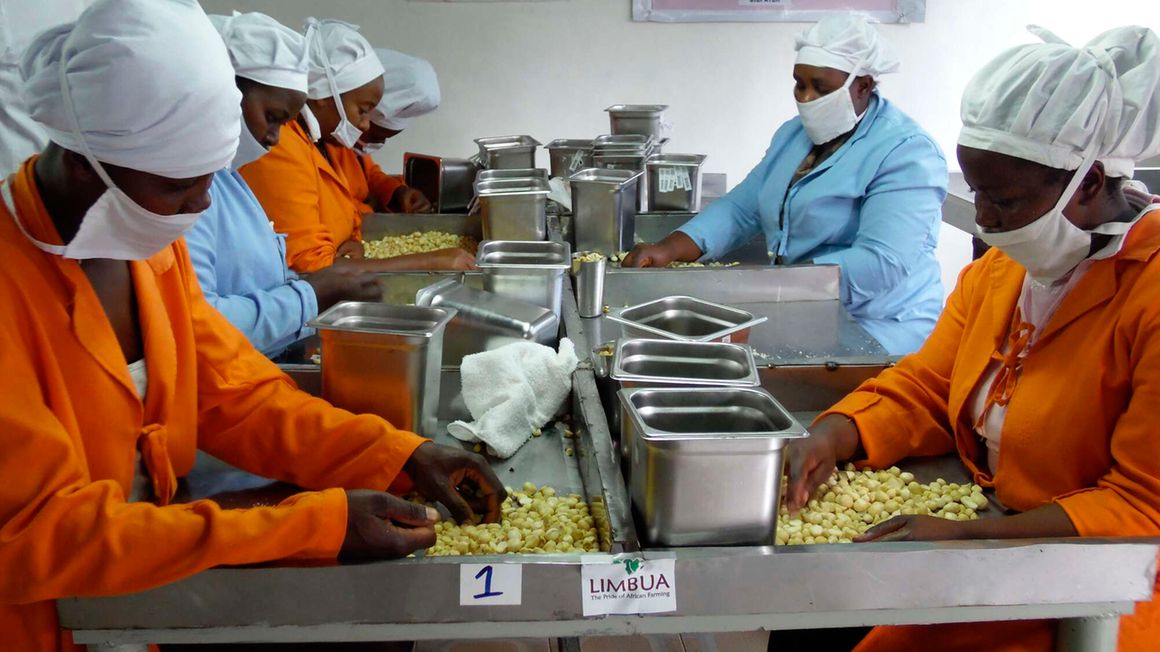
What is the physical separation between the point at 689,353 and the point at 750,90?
4.13 m

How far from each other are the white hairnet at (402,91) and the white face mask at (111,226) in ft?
8.68

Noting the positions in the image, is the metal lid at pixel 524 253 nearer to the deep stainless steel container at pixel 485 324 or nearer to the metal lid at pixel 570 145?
the deep stainless steel container at pixel 485 324

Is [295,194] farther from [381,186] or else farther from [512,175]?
[381,186]

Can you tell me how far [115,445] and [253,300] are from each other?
938mm

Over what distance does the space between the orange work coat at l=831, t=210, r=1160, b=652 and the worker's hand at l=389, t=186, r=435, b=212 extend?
8.99ft

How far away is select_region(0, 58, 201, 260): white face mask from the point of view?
1.24 meters

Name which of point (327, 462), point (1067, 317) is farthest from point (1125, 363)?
point (327, 462)

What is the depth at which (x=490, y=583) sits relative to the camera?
1.20 m

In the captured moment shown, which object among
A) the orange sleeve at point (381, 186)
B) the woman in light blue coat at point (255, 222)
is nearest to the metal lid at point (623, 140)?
the orange sleeve at point (381, 186)

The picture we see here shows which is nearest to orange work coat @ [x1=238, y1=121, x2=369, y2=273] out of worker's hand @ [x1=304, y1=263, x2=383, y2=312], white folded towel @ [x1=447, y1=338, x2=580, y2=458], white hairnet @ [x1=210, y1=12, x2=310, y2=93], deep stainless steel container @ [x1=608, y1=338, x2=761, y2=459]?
worker's hand @ [x1=304, y1=263, x2=383, y2=312]

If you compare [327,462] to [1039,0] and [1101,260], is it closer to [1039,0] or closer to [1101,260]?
[1101,260]

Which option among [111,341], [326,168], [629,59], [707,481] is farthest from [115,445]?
[629,59]

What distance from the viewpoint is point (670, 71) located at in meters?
5.38

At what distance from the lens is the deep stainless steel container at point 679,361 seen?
5.32 ft
